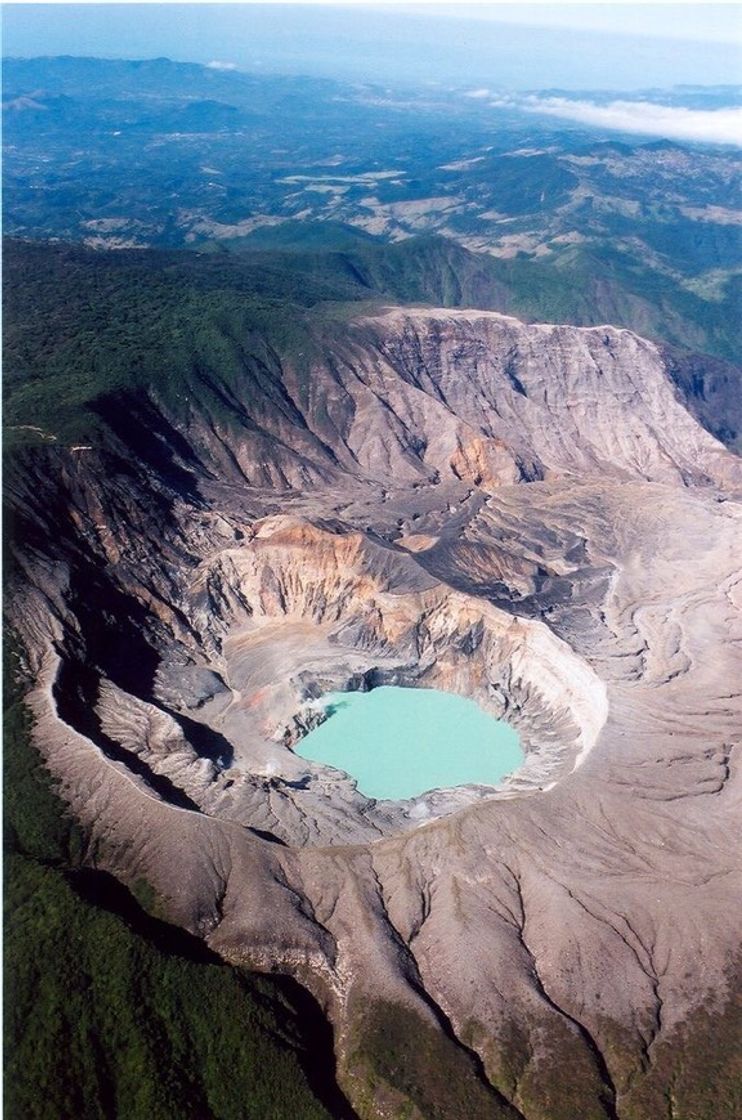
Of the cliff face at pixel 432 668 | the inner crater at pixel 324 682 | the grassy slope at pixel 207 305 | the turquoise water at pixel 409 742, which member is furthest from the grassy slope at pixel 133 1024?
the grassy slope at pixel 207 305

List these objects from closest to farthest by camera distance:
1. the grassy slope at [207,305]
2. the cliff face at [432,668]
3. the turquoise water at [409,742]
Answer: the cliff face at [432,668]
the turquoise water at [409,742]
the grassy slope at [207,305]

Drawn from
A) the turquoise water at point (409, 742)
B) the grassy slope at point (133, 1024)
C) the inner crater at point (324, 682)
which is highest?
the grassy slope at point (133, 1024)

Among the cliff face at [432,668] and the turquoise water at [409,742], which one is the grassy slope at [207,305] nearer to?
the cliff face at [432,668]

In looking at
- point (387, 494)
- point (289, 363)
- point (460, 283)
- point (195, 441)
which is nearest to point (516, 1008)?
point (387, 494)

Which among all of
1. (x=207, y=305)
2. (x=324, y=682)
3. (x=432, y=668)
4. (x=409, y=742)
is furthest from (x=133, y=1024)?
(x=207, y=305)

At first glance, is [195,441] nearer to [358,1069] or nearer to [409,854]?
[409,854]

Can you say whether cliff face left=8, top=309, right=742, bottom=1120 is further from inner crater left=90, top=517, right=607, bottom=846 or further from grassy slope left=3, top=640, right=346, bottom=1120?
grassy slope left=3, top=640, right=346, bottom=1120

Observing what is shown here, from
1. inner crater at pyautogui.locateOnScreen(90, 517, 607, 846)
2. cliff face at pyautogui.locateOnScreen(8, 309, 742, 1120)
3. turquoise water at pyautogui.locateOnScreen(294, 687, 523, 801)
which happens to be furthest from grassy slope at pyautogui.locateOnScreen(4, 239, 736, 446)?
turquoise water at pyautogui.locateOnScreen(294, 687, 523, 801)

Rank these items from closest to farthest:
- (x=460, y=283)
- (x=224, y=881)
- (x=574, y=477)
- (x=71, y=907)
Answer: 1. (x=71, y=907)
2. (x=224, y=881)
3. (x=574, y=477)
4. (x=460, y=283)
